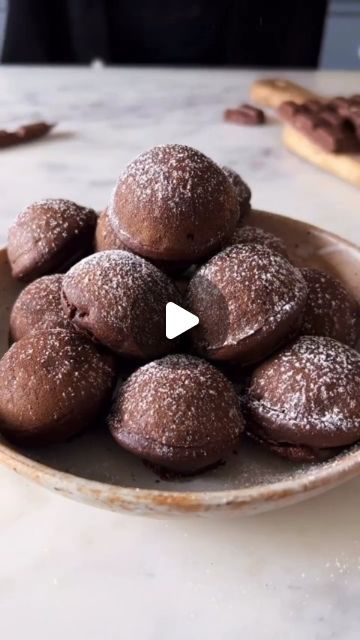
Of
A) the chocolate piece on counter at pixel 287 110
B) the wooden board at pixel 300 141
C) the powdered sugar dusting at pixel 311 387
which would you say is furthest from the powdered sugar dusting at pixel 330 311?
the chocolate piece on counter at pixel 287 110

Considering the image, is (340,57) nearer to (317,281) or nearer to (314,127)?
(314,127)

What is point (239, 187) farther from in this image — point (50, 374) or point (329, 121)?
point (329, 121)

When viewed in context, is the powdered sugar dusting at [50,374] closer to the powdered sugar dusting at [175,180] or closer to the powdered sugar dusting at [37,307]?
the powdered sugar dusting at [37,307]

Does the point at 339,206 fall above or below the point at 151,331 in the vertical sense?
below

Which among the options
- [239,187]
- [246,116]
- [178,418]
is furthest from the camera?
[246,116]

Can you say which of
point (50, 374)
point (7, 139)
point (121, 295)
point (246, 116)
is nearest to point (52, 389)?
point (50, 374)

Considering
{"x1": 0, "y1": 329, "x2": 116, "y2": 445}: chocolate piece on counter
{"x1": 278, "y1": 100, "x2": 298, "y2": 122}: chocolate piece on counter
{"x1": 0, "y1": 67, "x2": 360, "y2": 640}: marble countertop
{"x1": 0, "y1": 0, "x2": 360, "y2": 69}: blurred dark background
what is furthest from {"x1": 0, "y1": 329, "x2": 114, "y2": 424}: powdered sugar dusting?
{"x1": 0, "y1": 0, "x2": 360, "y2": 69}: blurred dark background

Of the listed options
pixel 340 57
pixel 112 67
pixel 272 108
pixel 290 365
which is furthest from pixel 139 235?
pixel 340 57
